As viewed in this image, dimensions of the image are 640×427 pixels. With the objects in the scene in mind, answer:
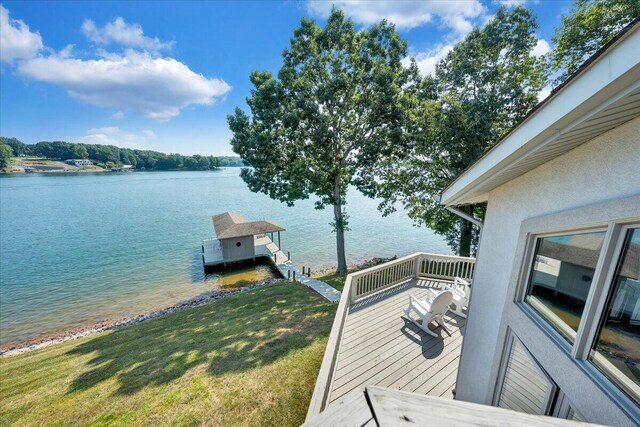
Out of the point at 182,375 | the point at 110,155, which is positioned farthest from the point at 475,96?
the point at 110,155

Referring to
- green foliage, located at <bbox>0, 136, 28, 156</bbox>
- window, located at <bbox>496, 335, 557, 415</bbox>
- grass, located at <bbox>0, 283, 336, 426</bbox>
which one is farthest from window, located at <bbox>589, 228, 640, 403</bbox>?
green foliage, located at <bbox>0, 136, 28, 156</bbox>

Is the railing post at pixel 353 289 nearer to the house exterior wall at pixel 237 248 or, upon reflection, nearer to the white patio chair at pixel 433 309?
the white patio chair at pixel 433 309

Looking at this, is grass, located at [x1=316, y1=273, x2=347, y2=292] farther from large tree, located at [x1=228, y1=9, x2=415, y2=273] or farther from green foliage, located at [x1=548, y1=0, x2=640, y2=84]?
green foliage, located at [x1=548, y1=0, x2=640, y2=84]

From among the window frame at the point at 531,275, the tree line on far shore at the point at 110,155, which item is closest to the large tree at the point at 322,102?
the window frame at the point at 531,275

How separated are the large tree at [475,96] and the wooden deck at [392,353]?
8.38 metres

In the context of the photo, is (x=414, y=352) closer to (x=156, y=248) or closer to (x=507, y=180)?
(x=507, y=180)

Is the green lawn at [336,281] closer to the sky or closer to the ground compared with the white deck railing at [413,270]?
closer to the ground

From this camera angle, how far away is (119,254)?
967 inches

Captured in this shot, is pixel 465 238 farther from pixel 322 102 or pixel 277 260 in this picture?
pixel 277 260

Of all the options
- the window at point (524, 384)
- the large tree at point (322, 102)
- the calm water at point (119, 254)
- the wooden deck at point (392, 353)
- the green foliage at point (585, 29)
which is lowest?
the calm water at point (119, 254)

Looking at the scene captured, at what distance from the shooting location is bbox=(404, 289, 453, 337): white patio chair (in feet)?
19.5

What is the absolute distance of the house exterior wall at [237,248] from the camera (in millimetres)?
20703

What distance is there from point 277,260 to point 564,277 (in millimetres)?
20088

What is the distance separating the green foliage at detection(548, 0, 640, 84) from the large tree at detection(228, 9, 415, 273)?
20.4 ft
